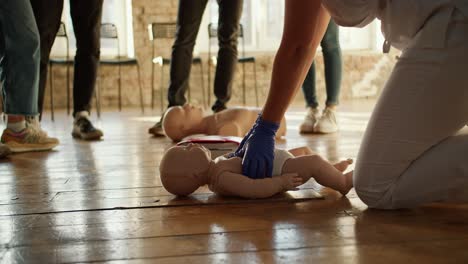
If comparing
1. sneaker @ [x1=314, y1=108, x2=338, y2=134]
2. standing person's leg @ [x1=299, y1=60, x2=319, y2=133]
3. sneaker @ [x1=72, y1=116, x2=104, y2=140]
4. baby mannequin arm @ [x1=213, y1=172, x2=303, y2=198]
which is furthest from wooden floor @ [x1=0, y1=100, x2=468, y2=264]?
standing person's leg @ [x1=299, y1=60, x2=319, y2=133]

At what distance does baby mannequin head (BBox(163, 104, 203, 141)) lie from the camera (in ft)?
9.23

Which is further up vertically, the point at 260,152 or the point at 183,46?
the point at 183,46

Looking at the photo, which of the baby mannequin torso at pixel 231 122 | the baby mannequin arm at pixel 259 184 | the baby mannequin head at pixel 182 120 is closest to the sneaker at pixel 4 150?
the baby mannequin head at pixel 182 120

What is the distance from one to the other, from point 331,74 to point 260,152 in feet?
6.79

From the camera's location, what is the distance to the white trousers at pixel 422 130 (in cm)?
121

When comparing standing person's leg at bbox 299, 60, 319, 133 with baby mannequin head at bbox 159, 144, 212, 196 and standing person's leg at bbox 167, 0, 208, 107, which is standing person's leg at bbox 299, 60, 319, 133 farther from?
baby mannequin head at bbox 159, 144, 212, 196

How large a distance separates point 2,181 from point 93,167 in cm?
35

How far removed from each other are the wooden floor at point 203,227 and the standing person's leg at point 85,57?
1.49m

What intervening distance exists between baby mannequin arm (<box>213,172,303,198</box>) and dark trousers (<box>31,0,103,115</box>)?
1792 mm

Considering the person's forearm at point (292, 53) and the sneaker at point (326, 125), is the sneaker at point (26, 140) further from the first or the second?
the person's forearm at point (292, 53)

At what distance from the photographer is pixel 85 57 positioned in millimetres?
3221

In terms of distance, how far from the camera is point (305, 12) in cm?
139

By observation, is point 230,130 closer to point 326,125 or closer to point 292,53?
point 326,125

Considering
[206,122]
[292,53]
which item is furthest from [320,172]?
[206,122]
